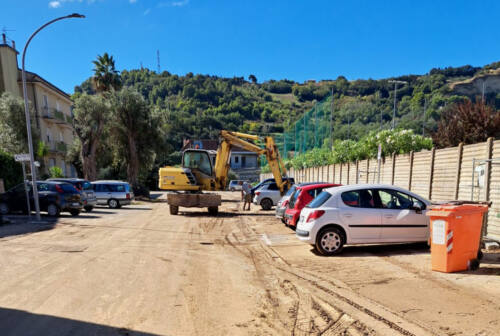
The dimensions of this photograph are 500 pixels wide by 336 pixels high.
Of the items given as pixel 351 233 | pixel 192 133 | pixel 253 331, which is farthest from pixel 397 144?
pixel 192 133

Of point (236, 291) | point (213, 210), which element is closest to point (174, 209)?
point (213, 210)

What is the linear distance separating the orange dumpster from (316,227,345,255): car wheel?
204 cm

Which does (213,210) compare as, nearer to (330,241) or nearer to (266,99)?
(330,241)

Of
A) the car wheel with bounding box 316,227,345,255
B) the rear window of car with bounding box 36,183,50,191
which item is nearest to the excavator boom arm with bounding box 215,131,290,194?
the rear window of car with bounding box 36,183,50,191

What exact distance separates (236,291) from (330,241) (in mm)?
Result: 3162

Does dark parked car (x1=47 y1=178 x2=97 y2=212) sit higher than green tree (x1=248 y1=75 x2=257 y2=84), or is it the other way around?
green tree (x1=248 y1=75 x2=257 y2=84)

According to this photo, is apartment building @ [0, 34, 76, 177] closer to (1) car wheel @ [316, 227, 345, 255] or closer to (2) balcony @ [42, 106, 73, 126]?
(2) balcony @ [42, 106, 73, 126]

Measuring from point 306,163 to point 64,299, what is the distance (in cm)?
2509

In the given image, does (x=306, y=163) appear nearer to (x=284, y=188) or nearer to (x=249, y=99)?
(x=284, y=188)

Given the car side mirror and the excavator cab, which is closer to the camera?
the car side mirror

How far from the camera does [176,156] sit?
67688mm

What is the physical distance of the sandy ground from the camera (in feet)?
13.3

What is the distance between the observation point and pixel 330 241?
7773 millimetres

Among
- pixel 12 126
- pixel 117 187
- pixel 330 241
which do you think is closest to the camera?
pixel 330 241
